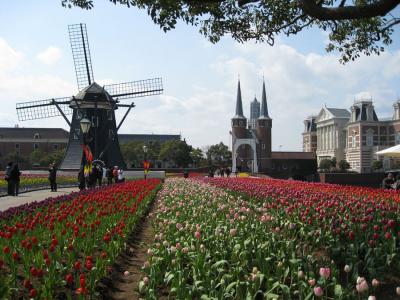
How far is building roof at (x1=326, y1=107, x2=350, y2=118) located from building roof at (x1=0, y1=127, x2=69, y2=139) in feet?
195

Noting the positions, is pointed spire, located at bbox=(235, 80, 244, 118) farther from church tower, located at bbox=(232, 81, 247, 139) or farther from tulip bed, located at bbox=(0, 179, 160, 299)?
tulip bed, located at bbox=(0, 179, 160, 299)

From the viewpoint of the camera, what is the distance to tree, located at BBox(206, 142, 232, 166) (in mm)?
103500

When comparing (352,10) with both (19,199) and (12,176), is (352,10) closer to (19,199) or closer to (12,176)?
(19,199)

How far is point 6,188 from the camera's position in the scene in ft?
73.1

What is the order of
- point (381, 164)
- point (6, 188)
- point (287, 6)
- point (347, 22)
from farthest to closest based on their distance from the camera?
1. point (381, 164)
2. point (6, 188)
3. point (347, 22)
4. point (287, 6)

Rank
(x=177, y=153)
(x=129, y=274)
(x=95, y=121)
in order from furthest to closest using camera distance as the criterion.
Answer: (x=177, y=153) → (x=95, y=121) → (x=129, y=274)

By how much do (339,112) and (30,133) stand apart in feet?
229

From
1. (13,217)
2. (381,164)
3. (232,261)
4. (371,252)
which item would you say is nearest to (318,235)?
(371,252)

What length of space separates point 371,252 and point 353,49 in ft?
21.9

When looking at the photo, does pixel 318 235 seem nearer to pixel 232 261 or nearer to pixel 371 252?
pixel 371 252

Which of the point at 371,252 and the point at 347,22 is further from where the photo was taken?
the point at 347,22

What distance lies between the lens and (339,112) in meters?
109

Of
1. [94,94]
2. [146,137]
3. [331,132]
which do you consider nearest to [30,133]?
[146,137]

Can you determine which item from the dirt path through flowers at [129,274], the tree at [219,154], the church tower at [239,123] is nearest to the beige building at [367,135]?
the church tower at [239,123]
